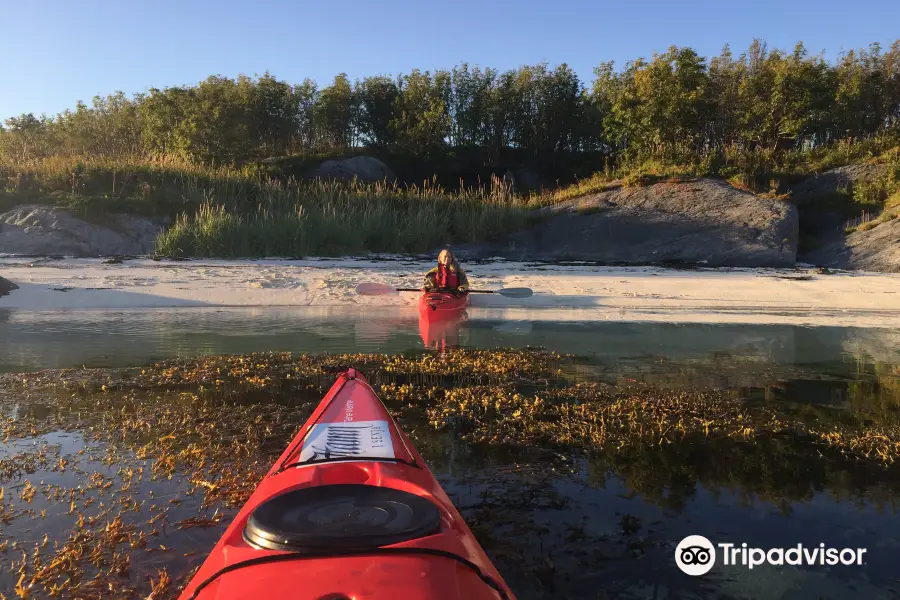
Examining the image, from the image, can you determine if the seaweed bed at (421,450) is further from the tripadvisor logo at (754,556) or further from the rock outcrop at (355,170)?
the rock outcrop at (355,170)

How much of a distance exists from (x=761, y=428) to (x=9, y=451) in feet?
16.8

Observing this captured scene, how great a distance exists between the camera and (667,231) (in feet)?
54.2

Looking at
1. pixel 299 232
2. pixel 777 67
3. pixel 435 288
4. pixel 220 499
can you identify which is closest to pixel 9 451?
pixel 220 499

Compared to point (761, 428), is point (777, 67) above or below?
above

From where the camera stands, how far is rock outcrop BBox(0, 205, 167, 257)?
13641 mm

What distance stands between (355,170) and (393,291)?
1630 cm

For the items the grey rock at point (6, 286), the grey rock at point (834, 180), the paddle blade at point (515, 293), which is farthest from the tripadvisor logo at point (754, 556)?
the grey rock at point (834, 180)

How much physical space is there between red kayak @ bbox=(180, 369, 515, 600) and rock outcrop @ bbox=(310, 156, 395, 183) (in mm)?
22879

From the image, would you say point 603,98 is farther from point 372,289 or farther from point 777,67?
point 372,289

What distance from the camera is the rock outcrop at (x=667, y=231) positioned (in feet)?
49.8

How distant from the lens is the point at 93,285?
33.3 ft

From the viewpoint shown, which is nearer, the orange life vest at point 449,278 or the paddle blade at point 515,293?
the orange life vest at point 449,278

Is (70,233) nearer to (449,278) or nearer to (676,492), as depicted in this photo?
(449,278)

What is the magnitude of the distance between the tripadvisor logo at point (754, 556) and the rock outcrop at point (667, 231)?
12604mm
